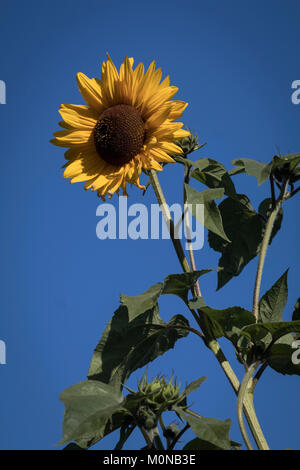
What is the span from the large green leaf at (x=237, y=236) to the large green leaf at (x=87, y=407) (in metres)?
0.42

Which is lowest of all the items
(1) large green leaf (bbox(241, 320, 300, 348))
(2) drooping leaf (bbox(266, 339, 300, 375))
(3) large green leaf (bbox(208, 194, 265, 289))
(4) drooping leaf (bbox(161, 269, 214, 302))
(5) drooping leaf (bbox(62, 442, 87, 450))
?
(5) drooping leaf (bbox(62, 442, 87, 450))

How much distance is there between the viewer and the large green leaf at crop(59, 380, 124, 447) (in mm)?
926

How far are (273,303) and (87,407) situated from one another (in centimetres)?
47

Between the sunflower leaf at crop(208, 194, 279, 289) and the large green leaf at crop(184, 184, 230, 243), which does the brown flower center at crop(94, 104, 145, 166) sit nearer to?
the large green leaf at crop(184, 184, 230, 243)

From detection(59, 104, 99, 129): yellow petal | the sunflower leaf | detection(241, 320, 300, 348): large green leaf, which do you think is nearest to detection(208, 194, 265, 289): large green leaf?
the sunflower leaf

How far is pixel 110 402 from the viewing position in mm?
994

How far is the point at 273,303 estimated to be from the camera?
122 centimetres

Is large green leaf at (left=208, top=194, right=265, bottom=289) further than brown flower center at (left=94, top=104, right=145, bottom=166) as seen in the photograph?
Yes

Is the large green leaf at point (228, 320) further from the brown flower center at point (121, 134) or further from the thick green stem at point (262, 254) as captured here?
the brown flower center at point (121, 134)

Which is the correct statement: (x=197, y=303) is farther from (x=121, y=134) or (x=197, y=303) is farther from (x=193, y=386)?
(x=121, y=134)

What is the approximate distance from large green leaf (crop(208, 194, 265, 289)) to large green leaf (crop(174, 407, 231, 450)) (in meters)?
0.40

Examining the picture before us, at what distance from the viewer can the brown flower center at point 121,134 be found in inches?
46.9

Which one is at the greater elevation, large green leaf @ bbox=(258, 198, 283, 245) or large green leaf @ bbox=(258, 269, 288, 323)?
large green leaf @ bbox=(258, 198, 283, 245)

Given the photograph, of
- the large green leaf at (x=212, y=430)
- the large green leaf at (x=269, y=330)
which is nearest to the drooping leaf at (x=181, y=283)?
the large green leaf at (x=269, y=330)
